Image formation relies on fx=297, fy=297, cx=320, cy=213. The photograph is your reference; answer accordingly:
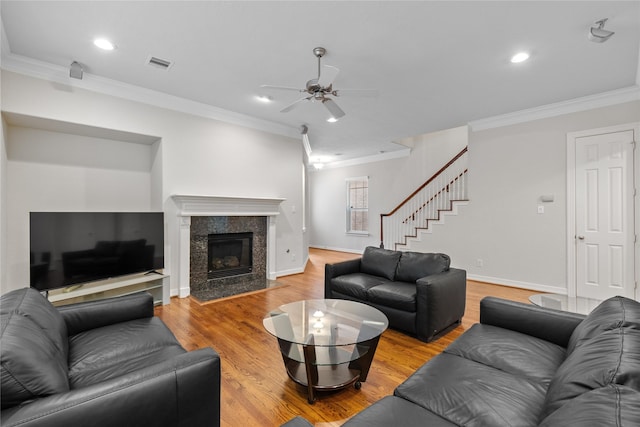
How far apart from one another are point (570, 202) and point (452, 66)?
2929mm

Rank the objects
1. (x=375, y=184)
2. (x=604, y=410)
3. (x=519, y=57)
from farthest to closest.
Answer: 1. (x=375, y=184)
2. (x=519, y=57)
3. (x=604, y=410)

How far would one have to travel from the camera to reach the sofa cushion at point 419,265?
10.7 feet

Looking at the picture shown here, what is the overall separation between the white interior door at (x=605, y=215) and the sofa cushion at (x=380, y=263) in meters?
3.02

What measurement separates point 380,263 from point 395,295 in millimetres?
737

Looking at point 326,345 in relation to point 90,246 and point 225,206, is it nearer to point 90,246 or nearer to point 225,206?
→ point 90,246

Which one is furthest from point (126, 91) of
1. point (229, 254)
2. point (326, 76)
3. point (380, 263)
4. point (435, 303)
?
point (435, 303)

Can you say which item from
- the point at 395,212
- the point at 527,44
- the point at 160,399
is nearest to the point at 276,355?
the point at 160,399

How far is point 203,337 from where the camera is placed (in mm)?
2994

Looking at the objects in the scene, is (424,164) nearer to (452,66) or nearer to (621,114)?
(621,114)

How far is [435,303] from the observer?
2.82m

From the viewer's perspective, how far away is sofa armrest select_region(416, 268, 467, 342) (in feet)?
9.19

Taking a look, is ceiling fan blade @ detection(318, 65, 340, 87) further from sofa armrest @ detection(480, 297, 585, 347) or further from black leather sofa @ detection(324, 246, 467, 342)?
sofa armrest @ detection(480, 297, 585, 347)

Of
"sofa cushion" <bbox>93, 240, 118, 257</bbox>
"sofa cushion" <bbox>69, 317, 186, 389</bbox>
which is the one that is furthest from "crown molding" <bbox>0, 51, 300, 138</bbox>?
"sofa cushion" <bbox>69, 317, 186, 389</bbox>

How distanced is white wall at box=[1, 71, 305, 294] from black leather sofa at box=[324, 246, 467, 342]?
2.26 metres
